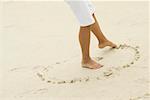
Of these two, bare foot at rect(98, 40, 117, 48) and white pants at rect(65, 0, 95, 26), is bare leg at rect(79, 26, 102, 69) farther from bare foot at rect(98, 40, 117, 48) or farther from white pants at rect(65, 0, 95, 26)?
bare foot at rect(98, 40, 117, 48)

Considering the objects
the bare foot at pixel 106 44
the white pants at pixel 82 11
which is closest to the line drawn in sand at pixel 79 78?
the bare foot at pixel 106 44

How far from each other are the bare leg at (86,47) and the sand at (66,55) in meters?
0.05

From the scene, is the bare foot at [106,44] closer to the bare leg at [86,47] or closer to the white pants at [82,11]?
the bare leg at [86,47]

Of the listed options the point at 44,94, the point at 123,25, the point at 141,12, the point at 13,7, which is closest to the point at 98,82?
the point at 44,94

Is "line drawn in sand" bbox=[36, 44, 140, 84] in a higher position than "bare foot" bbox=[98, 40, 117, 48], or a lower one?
lower

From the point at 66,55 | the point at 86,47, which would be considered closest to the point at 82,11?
the point at 86,47

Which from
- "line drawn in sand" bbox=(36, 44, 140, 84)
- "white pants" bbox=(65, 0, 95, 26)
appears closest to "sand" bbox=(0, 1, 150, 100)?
"line drawn in sand" bbox=(36, 44, 140, 84)

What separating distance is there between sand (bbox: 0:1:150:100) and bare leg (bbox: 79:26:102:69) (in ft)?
0.18

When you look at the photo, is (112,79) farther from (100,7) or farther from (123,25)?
(100,7)

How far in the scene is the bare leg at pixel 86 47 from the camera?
342 centimetres

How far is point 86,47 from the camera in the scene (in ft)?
11.4

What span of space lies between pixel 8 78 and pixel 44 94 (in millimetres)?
453

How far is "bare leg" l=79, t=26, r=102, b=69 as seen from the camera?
342cm

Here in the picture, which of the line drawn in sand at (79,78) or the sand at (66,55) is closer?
the sand at (66,55)
